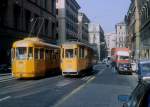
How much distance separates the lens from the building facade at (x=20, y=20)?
60.4 meters

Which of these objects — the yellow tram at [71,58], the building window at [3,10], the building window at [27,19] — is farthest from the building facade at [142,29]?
the yellow tram at [71,58]

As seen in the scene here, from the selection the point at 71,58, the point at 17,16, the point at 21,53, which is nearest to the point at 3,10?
the point at 17,16

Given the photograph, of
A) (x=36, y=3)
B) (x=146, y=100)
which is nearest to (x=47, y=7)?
(x=36, y=3)

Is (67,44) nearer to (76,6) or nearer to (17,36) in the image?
(17,36)

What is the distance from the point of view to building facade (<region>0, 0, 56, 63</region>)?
60438 millimetres

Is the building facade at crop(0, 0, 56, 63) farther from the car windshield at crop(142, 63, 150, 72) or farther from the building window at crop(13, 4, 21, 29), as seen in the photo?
the car windshield at crop(142, 63, 150, 72)

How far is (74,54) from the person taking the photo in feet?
136

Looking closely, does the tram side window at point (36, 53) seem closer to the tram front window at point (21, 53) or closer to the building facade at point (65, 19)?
the tram front window at point (21, 53)

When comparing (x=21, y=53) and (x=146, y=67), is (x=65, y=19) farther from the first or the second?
(x=146, y=67)

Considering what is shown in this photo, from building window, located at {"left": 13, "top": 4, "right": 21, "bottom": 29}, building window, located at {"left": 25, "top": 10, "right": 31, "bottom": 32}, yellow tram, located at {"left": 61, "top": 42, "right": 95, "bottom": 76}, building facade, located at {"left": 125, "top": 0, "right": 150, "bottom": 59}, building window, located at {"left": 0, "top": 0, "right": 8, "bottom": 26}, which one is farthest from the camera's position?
building facade, located at {"left": 125, "top": 0, "right": 150, "bottom": 59}

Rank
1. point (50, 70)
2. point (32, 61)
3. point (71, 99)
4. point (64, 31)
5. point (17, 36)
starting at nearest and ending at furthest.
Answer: point (71, 99), point (32, 61), point (50, 70), point (17, 36), point (64, 31)

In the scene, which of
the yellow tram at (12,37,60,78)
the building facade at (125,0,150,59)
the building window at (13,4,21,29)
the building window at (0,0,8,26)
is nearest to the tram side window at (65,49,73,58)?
the yellow tram at (12,37,60,78)

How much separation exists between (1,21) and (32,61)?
24.1 metres

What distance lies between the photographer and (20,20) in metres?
68.6
